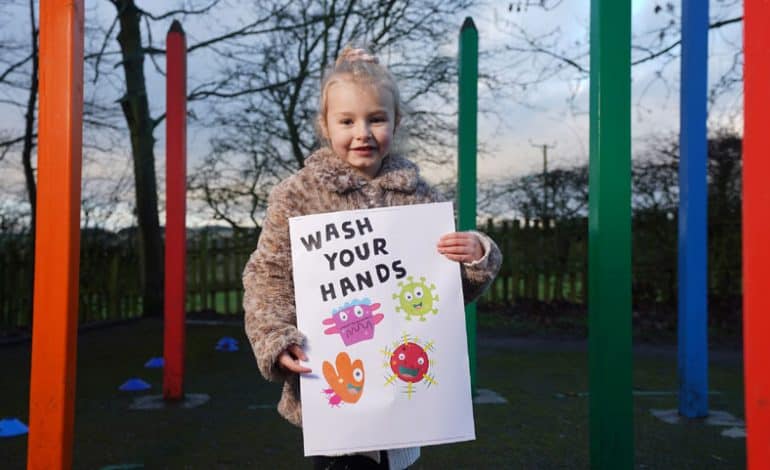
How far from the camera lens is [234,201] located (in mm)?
8570

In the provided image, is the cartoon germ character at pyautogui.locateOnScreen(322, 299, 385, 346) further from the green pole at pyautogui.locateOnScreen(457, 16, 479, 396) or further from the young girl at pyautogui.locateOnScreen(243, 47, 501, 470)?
the green pole at pyautogui.locateOnScreen(457, 16, 479, 396)

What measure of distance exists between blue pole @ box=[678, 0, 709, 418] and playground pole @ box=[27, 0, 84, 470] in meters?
2.82

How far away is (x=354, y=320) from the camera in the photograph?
178 centimetres

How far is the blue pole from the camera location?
354 cm

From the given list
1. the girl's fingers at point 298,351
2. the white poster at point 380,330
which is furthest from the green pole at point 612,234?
the girl's fingers at point 298,351

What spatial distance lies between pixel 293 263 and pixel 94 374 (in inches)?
156

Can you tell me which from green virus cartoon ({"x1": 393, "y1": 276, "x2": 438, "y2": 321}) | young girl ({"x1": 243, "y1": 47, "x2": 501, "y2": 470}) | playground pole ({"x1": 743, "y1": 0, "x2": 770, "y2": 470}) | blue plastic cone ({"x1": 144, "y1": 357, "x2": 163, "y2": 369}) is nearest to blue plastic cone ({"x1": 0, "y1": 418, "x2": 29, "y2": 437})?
blue plastic cone ({"x1": 144, "y1": 357, "x2": 163, "y2": 369})

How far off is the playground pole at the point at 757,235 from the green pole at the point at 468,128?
249cm

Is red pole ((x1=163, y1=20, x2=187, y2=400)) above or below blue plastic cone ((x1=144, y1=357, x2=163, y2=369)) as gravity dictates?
above

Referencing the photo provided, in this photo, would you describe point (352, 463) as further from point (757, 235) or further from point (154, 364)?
point (154, 364)

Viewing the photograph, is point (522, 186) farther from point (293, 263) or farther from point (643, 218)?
point (293, 263)

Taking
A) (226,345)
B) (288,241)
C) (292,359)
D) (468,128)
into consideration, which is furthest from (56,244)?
(226,345)

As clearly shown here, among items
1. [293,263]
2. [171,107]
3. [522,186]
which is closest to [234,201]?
[522,186]

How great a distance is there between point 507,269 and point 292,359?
Result: 783cm
